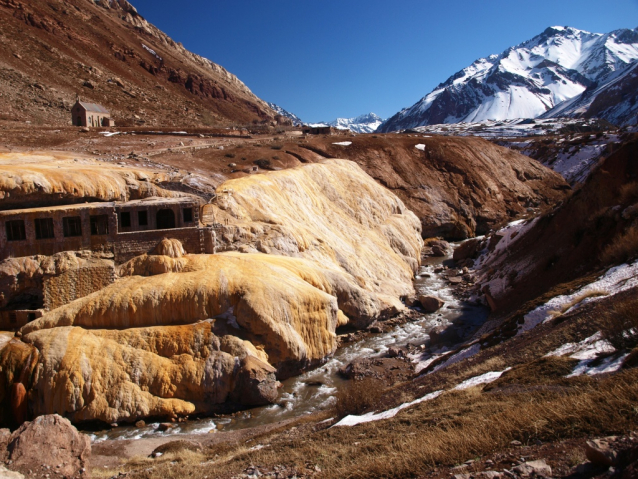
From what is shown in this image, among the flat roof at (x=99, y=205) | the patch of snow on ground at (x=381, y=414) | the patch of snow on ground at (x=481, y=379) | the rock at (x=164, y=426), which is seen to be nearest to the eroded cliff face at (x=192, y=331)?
the rock at (x=164, y=426)

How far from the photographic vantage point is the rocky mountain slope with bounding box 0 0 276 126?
7062cm

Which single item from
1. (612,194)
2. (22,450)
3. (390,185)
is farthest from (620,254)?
(390,185)

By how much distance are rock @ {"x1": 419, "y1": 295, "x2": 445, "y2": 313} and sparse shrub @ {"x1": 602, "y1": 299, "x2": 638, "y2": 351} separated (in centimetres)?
1992

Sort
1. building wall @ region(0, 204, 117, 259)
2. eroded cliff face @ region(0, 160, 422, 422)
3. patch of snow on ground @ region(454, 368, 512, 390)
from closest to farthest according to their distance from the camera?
patch of snow on ground @ region(454, 368, 512, 390)
eroded cliff face @ region(0, 160, 422, 422)
building wall @ region(0, 204, 117, 259)

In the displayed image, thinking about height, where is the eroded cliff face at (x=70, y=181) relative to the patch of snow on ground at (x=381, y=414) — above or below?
above

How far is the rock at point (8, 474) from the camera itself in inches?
401

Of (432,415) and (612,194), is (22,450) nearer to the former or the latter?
(432,415)

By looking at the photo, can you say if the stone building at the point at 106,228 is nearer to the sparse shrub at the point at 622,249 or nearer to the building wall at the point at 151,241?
the building wall at the point at 151,241

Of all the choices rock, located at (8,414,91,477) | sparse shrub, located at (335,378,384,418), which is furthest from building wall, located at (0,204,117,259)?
sparse shrub, located at (335,378,384,418)

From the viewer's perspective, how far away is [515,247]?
33344 mm

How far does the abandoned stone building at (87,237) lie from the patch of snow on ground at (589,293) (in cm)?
1670

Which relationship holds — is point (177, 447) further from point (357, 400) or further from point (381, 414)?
point (381, 414)

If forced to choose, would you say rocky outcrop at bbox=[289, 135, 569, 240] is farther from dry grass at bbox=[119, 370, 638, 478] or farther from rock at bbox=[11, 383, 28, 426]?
dry grass at bbox=[119, 370, 638, 478]

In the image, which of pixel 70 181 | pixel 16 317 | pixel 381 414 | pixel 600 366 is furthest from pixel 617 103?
pixel 16 317
